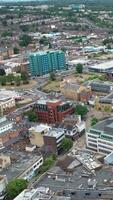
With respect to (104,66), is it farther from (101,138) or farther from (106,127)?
(101,138)

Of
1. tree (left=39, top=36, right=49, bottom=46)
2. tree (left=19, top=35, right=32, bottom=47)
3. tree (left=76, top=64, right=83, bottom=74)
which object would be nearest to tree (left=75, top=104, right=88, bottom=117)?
tree (left=76, top=64, right=83, bottom=74)

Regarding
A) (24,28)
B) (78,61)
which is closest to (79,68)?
(78,61)

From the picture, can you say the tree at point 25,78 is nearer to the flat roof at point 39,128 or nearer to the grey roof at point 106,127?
the flat roof at point 39,128

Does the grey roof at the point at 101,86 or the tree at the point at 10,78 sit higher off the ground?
the grey roof at the point at 101,86

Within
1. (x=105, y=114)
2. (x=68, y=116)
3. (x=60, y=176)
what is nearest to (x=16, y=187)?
(x=60, y=176)

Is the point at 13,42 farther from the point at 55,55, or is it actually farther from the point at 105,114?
the point at 105,114

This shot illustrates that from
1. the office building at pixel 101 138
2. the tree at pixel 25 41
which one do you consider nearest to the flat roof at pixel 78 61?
the tree at pixel 25 41

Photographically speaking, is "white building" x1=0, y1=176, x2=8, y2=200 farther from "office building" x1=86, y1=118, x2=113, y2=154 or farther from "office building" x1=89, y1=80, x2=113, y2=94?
"office building" x1=89, y1=80, x2=113, y2=94

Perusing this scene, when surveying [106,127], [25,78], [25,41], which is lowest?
[25,78]
